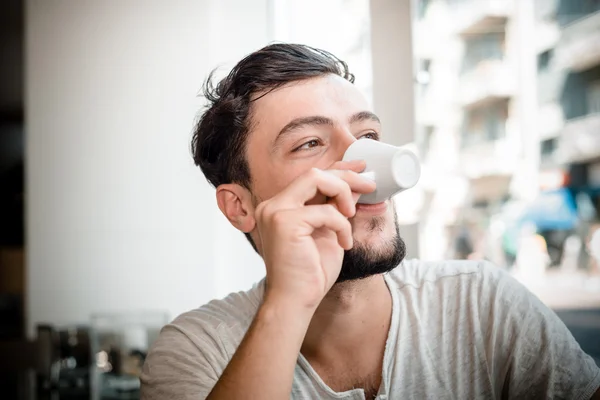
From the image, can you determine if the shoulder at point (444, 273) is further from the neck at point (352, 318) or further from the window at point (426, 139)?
the window at point (426, 139)

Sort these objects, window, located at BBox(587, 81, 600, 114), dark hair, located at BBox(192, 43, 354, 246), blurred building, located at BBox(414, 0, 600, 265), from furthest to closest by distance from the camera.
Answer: blurred building, located at BBox(414, 0, 600, 265)
window, located at BBox(587, 81, 600, 114)
dark hair, located at BBox(192, 43, 354, 246)

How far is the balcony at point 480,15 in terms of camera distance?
1824 millimetres

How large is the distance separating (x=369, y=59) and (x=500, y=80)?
0.47 meters

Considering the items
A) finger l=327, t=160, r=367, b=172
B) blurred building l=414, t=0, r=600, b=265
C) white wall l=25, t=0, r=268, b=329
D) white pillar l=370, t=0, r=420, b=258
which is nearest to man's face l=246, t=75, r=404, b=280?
finger l=327, t=160, r=367, b=172

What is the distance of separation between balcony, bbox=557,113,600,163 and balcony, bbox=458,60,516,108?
26cm

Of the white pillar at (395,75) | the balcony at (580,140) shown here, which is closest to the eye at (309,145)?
the white pillar at (395,75)

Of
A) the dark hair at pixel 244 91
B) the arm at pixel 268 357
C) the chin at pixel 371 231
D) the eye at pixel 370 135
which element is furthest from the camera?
the dark hair at pixel 244 91

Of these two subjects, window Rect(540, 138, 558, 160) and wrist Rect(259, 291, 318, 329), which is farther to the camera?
window Rect(540, 138, 558, 160)

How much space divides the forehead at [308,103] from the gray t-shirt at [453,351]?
15.0 inches

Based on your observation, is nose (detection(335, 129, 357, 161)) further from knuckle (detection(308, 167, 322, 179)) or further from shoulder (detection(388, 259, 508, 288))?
shoulder (detection(388, 259, 508, 288))

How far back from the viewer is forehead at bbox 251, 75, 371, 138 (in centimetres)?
111

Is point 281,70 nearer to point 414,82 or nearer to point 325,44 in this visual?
point 414,82

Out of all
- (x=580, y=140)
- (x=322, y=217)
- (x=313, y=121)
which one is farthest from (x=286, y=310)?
(x=580, y=140)

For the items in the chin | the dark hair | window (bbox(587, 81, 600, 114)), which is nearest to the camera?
the chin
